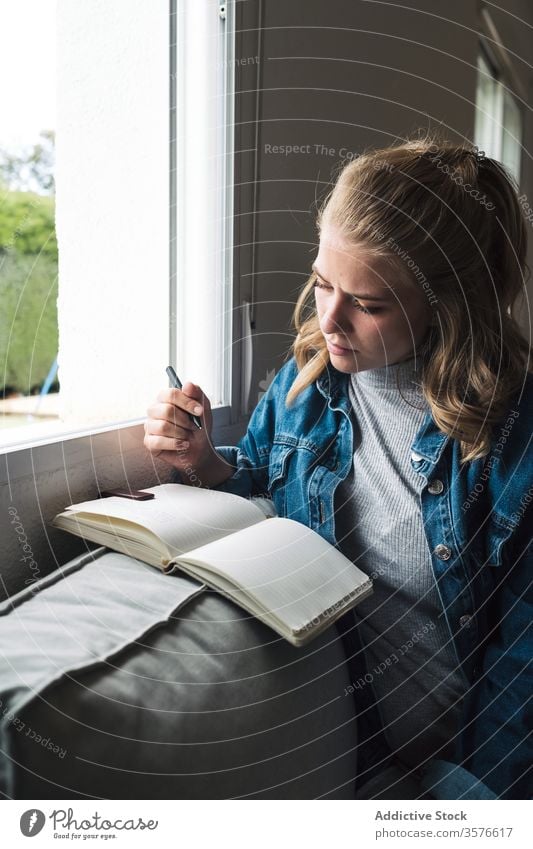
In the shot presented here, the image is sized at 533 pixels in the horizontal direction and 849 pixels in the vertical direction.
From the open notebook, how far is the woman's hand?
0.06 meters

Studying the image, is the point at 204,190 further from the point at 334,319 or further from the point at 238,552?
the point at 238,552

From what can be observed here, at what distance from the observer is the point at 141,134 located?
0.80m

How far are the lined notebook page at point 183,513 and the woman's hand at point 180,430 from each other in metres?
0.04

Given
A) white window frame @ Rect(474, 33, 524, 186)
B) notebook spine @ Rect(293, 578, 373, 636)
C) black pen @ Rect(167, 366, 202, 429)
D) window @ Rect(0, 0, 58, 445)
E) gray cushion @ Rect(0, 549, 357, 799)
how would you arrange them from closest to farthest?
Result: gray cushion @ Rect(0, 549, 357, 799), notebook spine @ Rect(293, 578, 373, 636), window @ Rect(0, 0, 58, 445), black pen @ Rect(167, 366, 202, 429), white window frame @ Rect(474, 33, 524, 186)

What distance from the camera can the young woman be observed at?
2.11ft

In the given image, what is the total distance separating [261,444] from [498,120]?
1424 millimetres

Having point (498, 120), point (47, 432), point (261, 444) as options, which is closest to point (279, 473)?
point (261, 444)

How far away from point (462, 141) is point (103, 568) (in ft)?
4.11

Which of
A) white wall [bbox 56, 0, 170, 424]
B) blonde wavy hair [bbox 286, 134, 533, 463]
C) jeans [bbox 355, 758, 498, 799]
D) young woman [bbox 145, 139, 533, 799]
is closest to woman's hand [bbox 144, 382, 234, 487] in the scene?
young woman [bbox 145, 139, 533, 799]

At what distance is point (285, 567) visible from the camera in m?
0.57

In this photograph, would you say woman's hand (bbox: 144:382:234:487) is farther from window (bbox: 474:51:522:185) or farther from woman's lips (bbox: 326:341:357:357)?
window (bbox: 474:51:522:185)
